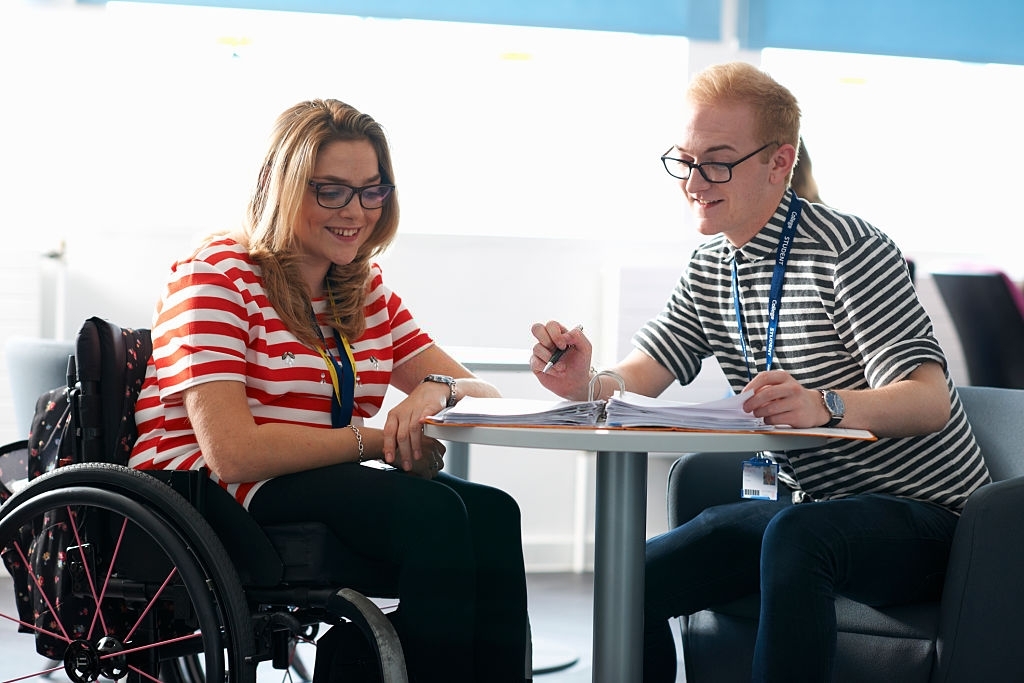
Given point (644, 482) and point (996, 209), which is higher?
point (996, 209)

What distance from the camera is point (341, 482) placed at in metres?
1.58

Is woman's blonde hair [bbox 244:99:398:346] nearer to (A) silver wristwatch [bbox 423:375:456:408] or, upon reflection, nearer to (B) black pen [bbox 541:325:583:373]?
(A) silver wristwatch [bbox 423:375:456:408]

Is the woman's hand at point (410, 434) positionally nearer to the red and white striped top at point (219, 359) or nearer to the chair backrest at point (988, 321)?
the red and white striped top at point (219, 359)

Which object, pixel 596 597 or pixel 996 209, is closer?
pixel 596 597

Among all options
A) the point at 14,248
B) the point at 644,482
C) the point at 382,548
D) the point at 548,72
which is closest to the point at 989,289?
the point at 548,72

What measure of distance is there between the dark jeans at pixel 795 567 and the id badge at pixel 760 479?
4 centimetres

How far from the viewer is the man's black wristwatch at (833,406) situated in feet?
4.90

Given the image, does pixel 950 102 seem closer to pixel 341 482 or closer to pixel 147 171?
pixel 147 171

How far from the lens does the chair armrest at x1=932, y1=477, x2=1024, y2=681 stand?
1571mm

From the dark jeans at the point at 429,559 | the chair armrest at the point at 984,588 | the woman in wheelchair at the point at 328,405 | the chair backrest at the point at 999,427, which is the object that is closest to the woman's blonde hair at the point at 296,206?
the woman in wheelchair at the point at 328,405

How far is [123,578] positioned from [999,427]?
1.50 meters

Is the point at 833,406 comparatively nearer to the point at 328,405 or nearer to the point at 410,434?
the point at 410,434

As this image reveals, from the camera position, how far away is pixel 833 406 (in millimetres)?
1498

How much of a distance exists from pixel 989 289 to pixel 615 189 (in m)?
1.41
